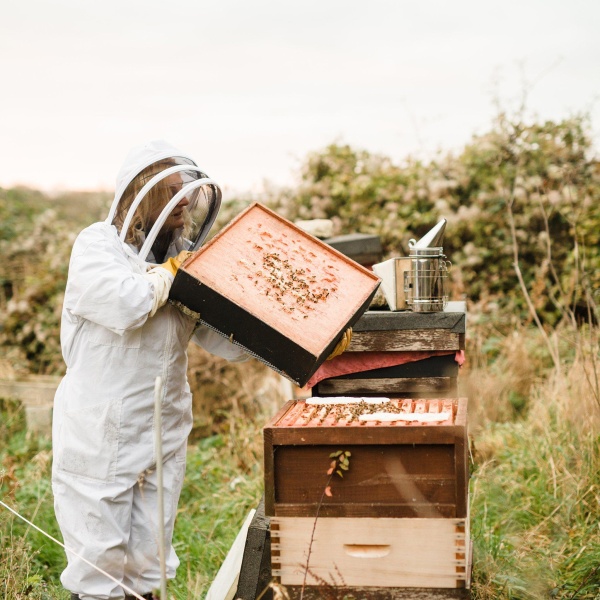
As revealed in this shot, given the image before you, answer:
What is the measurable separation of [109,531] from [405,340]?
1304 mm

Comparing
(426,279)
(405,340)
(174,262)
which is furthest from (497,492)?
(174,262)

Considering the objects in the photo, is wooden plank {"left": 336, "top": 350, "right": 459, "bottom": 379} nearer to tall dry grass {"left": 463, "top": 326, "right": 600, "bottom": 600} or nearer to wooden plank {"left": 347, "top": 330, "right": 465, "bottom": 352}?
wooden plank {"left": 347, "top": 330, "right": 465, "bottom": 352}

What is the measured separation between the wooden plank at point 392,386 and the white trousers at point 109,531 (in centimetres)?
72

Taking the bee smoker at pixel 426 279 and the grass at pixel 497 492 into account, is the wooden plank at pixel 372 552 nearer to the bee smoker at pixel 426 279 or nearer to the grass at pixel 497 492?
the grass at pixel 497 492

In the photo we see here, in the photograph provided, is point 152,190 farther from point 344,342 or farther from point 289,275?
point 344,342

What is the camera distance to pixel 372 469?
7.47 feet

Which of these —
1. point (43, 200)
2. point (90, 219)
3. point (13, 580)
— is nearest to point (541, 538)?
point (13, 580)

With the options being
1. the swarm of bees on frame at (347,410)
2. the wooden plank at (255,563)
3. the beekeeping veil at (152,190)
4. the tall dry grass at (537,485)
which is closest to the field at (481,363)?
the tall dry grass at (537,485)

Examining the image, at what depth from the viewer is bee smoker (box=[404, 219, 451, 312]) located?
294cm

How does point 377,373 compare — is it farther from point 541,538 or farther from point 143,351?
point 541,538

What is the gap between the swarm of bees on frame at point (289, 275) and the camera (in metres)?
2.47

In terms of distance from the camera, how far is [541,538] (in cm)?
363

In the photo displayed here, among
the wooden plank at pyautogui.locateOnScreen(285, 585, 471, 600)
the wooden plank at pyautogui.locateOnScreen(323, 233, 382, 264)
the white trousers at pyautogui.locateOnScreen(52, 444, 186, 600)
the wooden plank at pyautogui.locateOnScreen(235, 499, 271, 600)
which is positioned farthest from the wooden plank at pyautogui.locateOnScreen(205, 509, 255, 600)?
the wooden plank at pyautogui.locateOnScreen(323, 233, 382, 264)

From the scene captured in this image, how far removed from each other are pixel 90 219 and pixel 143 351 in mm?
6724
